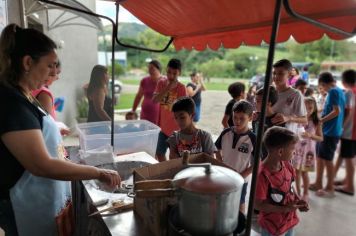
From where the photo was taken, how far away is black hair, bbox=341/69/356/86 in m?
3.38

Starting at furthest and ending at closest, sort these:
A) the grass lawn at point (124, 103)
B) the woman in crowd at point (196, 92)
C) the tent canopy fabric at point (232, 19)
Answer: the grass lawn at point (124, 103)
the woman in crowd at point (196, 92)
the tent canopy fabric at point (232, 19)

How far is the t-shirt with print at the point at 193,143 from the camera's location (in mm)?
1971

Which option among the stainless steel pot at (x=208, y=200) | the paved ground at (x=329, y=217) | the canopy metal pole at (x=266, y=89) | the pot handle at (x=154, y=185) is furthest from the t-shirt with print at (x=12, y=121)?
the paved ground at (x=329, y=217)

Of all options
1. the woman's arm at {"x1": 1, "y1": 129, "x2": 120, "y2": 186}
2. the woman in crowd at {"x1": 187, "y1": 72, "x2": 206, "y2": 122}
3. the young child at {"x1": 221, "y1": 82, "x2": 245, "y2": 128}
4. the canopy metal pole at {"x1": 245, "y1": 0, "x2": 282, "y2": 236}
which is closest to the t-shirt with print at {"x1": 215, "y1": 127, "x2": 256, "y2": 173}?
the young child at {"x1": 221, "y1": 82, "x2": 245, "y2": 128}

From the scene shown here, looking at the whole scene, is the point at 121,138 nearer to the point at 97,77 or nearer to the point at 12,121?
the point at 12,121

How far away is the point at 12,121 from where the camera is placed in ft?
3.21

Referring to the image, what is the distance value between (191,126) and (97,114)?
2253mm

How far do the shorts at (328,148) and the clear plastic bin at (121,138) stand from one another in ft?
7.52

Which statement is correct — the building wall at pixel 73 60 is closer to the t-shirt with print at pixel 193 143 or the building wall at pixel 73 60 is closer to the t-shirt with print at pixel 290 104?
the t-shirt with print at pixel 193 143

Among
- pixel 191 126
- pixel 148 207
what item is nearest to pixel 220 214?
pixel 148 207

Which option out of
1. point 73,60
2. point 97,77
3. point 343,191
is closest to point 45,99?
point 97,77

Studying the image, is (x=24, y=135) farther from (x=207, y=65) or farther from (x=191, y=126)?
(x=207, y=65)

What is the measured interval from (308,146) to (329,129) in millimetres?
549

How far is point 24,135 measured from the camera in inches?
38.5
